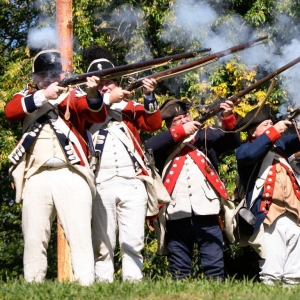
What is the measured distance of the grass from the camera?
5.21 metres

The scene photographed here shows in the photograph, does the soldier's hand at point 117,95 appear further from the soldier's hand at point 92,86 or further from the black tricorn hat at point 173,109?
the black tricorn hat at point 173,109

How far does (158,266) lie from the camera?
11875 mm

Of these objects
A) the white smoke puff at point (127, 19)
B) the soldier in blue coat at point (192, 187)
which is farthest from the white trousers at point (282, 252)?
the white smoke puff at point (127, 19)

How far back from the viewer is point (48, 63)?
617cm

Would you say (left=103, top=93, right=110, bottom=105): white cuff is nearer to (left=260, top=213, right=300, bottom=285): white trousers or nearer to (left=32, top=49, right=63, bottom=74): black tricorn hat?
(left=32, top=49, right=63, bottom=74): black tricorn hat

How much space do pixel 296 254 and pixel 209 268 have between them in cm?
71

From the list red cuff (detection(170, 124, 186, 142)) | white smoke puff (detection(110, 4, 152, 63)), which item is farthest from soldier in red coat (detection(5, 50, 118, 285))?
white smoke puff (detection(110, 4, 152, 63))

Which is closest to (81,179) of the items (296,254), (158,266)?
(296,254)

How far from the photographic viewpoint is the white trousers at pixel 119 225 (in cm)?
640

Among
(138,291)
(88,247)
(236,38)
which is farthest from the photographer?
(236,38)

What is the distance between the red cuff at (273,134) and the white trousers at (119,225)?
1199 millimetres

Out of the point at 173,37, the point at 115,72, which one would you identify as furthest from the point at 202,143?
the point at 173,37

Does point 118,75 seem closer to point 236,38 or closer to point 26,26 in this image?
point 236,38

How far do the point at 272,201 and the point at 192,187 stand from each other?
66cm
